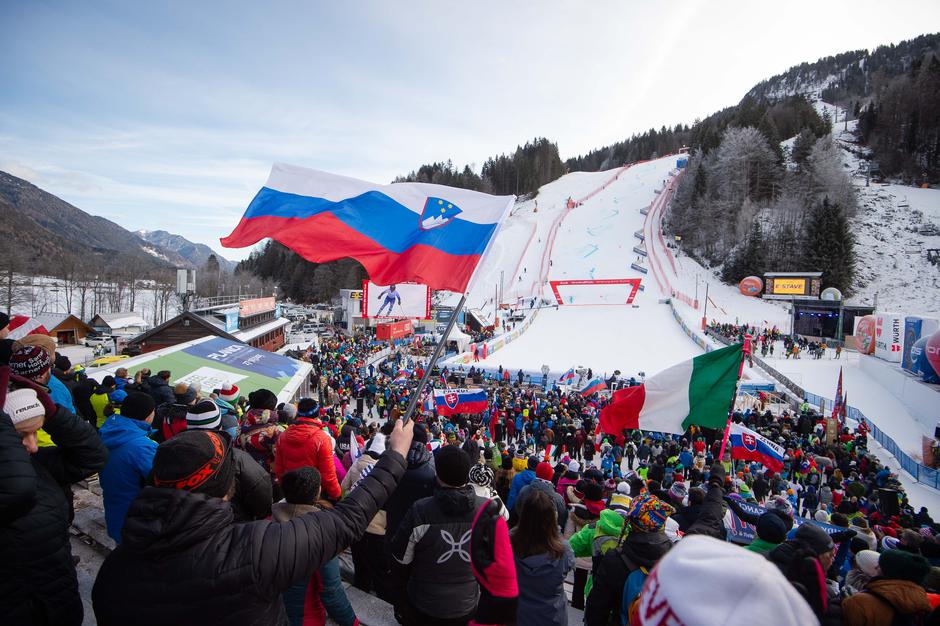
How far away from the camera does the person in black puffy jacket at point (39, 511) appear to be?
5.05ft

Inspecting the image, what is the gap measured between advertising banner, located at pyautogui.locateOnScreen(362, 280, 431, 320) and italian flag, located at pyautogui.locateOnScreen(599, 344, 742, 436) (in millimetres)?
23924

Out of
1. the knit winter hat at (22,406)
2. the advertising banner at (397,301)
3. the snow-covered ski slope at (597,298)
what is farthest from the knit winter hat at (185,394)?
the advertising banner at (397,301)

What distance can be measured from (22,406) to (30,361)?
2.15 feet

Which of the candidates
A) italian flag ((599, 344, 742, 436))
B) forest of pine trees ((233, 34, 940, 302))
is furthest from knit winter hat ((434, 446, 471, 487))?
forest of pine trees ((233, 34, 940, 302))

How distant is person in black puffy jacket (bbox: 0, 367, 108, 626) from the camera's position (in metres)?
1.54

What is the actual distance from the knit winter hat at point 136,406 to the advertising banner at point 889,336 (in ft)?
90.4

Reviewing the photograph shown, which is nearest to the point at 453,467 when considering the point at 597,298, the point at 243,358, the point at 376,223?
the point at 376,223

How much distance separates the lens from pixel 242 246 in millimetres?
4051

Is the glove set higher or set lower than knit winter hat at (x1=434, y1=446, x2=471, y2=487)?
higher

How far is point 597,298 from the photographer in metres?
42.5

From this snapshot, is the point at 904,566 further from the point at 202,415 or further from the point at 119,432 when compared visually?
the point at 119,432

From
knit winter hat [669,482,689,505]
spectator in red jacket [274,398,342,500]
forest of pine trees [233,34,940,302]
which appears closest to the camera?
spectator in red jacket [274,398,342,500]

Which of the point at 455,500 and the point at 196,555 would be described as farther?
the point at 455,500

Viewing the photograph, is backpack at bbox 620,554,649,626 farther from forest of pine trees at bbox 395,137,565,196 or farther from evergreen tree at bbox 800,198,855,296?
forest of pine trees at bbox 395,137,565,196
